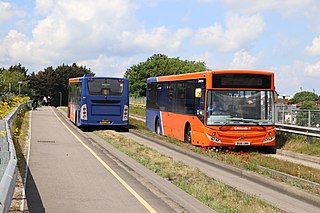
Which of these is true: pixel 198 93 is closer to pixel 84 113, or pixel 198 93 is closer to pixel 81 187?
pixel 81 187

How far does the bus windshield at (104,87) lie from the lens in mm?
28688

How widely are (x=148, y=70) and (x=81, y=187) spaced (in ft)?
370

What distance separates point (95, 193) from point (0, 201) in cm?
472

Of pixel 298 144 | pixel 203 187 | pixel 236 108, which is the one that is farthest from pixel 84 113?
pixel 203 187

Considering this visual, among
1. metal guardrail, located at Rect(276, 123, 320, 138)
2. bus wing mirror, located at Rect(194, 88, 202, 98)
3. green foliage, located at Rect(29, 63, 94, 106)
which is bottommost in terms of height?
metal guardrail, located at Rect(276, 123, 320, 138)

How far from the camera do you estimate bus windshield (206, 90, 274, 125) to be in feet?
61.6

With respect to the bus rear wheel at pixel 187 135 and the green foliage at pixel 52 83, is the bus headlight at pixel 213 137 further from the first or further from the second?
the green foliage at pixel 52 83

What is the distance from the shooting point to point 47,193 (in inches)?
399

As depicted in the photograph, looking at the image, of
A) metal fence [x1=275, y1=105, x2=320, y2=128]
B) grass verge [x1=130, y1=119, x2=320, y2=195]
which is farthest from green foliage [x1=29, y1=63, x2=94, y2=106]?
grass verge [x1=130, y1=119, x2=320, y2=195]

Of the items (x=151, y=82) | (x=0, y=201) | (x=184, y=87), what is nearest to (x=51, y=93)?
(x=151, y=82)

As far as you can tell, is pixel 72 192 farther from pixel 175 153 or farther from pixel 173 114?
pixel 173 114

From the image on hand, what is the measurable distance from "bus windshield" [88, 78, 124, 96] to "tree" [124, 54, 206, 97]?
296ft

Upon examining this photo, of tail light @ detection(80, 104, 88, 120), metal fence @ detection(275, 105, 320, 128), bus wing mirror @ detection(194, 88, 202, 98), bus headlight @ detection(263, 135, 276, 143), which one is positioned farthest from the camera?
tail light @ detection(80, 104, 88, 120)

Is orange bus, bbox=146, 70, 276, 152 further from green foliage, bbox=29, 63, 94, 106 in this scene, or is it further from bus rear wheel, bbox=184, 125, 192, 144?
green foliage, bbox=29, 63, 94, 106
